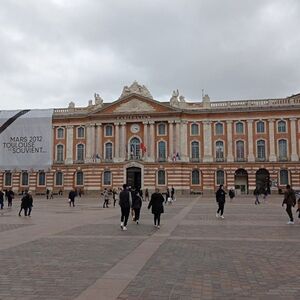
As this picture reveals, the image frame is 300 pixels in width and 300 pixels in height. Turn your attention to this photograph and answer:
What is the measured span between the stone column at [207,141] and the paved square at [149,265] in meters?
50.3

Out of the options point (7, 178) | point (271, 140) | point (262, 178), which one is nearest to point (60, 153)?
point (7, 178)

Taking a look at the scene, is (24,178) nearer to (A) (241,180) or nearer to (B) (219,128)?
(B) (219,128)

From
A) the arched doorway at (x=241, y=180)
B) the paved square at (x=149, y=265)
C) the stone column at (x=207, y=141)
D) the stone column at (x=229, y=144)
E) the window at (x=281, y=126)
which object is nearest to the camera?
the paved square at (x=149, y=265)

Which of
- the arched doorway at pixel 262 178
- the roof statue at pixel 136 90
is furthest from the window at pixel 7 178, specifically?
the arched doorway at pixel 262 178

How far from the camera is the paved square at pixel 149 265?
21.7 ft

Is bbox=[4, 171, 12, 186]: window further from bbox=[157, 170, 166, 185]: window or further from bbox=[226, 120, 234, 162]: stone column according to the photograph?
bbox=[226, 120, 234, 162]: stone column

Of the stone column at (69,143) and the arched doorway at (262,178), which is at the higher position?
the stone column at (69,143)

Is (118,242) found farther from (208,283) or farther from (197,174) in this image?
(197,174)

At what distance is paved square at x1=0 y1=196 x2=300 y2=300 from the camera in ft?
21.7

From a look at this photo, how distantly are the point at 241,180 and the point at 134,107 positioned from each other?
20.8 meters

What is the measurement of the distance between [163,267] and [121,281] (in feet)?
4.77

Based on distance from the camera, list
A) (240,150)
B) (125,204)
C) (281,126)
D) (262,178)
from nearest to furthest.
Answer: (125,204), (281,126), (262,178), (240,150)

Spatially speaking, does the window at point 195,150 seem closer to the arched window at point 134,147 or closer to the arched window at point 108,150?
the arched window at point 134,147

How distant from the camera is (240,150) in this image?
64.5 meters
